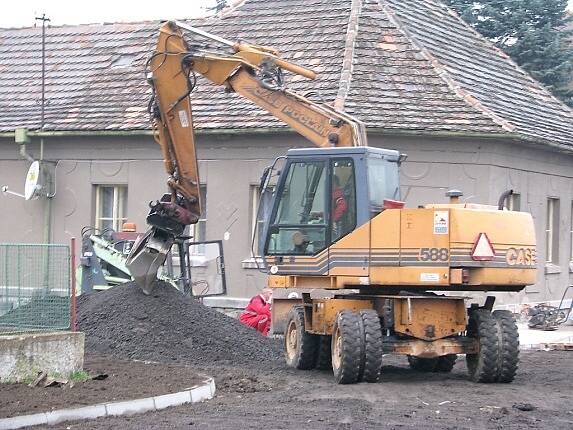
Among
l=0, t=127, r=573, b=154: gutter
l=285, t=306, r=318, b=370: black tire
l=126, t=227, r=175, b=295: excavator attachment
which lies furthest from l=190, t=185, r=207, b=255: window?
l=285, t=306, r=318, b=370: black tire

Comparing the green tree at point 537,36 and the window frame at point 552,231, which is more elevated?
the green tree at point 537,36

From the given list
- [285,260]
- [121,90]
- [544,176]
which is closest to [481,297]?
[285,260]

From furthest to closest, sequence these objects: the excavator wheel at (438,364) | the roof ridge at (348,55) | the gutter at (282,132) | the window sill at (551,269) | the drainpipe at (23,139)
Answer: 1. the window sill at (551,269)
2. the drainpipe at (23,139)
3. the roof ridge at (348,55)
4. the gutter at (282,132)
5. the excavator wheel at (438,364)

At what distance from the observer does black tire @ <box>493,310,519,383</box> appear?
14.8 meters

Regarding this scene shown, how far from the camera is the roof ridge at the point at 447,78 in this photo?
889 inches

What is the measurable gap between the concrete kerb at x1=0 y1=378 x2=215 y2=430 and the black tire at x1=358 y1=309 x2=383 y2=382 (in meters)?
2.05

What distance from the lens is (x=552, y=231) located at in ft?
84.6

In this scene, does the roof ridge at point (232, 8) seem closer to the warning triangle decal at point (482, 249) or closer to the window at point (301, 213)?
the window at point (301, 213)

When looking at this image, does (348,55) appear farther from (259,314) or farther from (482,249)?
(482,249)

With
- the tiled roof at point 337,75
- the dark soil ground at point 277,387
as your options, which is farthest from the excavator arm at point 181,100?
the tiled roof at point 337,75

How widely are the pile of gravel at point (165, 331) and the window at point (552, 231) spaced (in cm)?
925

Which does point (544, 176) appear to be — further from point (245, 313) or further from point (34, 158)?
point (34, 158)

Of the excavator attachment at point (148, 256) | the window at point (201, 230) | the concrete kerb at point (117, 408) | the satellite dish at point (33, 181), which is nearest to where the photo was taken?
the concrete kerb at point (117, 408)

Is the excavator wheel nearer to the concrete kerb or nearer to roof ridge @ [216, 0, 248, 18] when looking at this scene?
the concrete kerb
